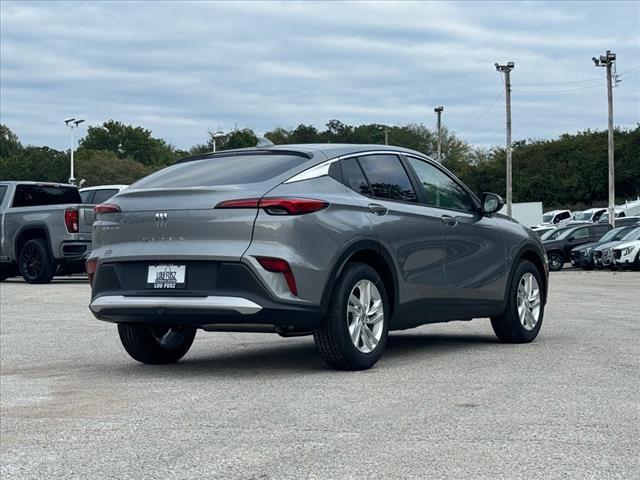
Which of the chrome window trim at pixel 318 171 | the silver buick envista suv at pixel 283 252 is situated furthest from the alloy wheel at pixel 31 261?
the chrome window trim at pixel 318 171

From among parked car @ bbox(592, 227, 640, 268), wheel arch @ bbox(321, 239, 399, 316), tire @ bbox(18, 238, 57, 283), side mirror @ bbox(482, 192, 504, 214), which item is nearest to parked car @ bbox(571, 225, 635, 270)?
parked car @ bbox(592, 227, 640, 268)

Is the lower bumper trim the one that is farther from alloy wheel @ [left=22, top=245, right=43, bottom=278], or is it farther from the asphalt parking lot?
alloy wheel @ [left=22, top=245, right=43, bottom=278]

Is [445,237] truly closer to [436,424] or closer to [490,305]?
[490,305]

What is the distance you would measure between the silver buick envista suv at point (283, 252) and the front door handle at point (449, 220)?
0.01m

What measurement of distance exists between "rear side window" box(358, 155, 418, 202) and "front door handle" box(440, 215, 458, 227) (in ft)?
1.11

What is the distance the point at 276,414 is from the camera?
6824 millimetres

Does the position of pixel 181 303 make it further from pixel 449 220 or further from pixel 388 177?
pixel 449 220

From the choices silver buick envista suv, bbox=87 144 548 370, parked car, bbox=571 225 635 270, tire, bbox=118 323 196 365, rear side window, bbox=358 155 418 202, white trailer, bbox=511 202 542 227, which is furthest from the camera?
white trailer, bbox=511 202 542 227

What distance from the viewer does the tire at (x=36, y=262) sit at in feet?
74.6

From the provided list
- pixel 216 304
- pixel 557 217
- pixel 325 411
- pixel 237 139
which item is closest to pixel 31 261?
pixel 216 304

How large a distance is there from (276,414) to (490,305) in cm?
388

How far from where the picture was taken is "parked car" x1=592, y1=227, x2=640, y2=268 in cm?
3594

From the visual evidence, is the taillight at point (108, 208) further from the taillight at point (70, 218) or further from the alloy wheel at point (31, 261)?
the alloy wheel at point (31, 261)

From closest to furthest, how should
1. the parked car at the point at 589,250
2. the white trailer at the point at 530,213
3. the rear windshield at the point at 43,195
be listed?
the rear windshield at the point at 43,195 < the parked car at the point at 589,250 < the white trailer at the point at 530,213
